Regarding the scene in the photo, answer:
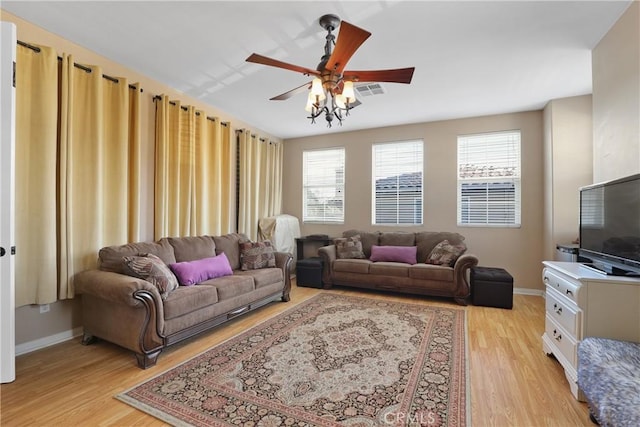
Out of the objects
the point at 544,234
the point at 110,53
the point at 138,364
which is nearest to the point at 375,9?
the point at 110,53

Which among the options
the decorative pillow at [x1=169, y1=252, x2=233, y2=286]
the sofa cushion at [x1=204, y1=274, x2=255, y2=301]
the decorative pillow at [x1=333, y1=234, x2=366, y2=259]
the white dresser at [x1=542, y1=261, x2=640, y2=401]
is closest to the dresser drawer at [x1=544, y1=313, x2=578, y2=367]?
the white dresser at [x1=542, y1=261, x2=640, y2=401]

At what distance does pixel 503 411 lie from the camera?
184 cm

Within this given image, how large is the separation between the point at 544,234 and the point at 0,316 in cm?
609

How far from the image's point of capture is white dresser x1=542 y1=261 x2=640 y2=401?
189 centimetres

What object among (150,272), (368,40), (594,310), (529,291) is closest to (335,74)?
(368,40)

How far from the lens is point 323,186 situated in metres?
6.11

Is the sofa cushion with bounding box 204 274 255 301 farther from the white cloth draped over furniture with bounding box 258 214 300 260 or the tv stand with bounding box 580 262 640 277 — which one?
the tv stand with bounding box 580 262 640 277

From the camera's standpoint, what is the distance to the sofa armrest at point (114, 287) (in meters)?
2.34

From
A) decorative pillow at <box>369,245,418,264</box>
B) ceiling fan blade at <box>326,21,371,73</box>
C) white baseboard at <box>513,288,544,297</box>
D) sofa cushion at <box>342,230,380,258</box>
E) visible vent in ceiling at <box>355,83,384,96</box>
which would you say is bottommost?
white baseboard at <box>513,288,544,297</box>

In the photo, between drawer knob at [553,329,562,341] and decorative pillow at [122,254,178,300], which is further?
decorative pillow at [122,254,178,300]

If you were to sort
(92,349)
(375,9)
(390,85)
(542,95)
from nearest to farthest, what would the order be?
(375,9) → (92,349) → (390,85) → (542,95)

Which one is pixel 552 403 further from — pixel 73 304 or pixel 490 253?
pixel 73 304

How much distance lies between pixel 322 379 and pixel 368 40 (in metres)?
2.90

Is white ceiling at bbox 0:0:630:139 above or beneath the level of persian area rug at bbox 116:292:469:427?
above
